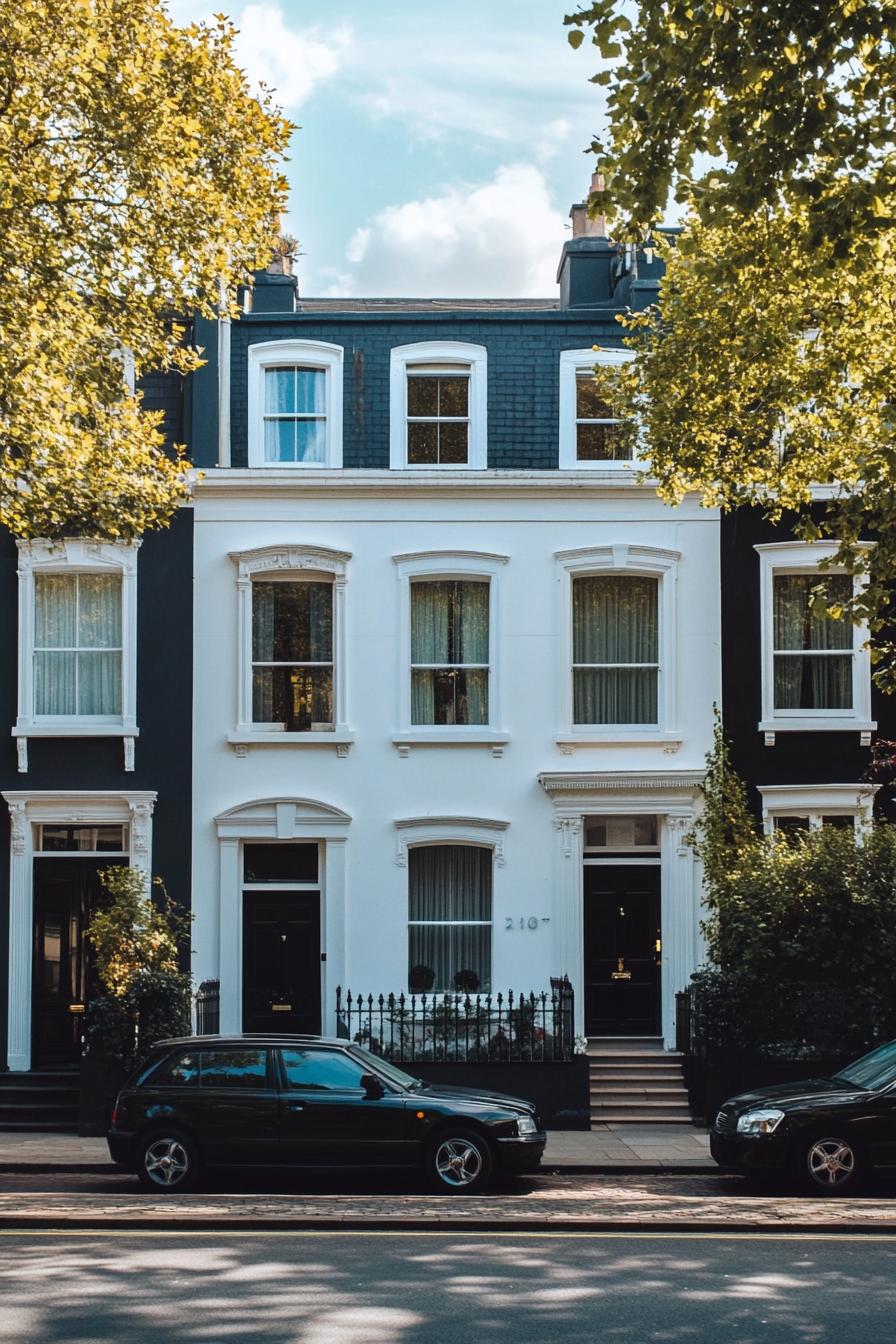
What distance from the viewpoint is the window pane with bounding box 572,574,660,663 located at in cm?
2294

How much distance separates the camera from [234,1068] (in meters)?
15.1

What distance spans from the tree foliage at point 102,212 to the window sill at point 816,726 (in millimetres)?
9309

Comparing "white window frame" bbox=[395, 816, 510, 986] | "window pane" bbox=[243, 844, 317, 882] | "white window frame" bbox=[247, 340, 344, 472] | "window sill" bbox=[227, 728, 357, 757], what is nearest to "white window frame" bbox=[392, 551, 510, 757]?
"window sill" bbox=[227, 728, 357, 757]

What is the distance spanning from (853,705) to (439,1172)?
10567mm

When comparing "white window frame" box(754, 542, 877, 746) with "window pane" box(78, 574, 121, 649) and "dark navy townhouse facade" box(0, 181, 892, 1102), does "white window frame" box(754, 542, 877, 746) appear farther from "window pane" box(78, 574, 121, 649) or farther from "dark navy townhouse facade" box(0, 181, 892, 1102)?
"window pane" box(78, 574, 121, 649)

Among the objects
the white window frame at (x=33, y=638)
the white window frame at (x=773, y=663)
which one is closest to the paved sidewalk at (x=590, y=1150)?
the white window frame at (x=33, y=638)

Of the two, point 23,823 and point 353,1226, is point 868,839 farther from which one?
point 23,823

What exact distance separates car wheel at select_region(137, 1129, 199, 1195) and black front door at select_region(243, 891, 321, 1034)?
23.9ft

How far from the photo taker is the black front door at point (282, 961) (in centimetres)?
2241

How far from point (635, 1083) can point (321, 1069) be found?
7355 mm

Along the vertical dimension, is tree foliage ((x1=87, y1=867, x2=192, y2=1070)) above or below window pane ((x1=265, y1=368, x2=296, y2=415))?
below

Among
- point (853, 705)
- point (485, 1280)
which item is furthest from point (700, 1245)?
point (853, 705)

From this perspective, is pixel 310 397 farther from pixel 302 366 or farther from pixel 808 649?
pixel 808 649

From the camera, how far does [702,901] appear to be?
69.4ft
